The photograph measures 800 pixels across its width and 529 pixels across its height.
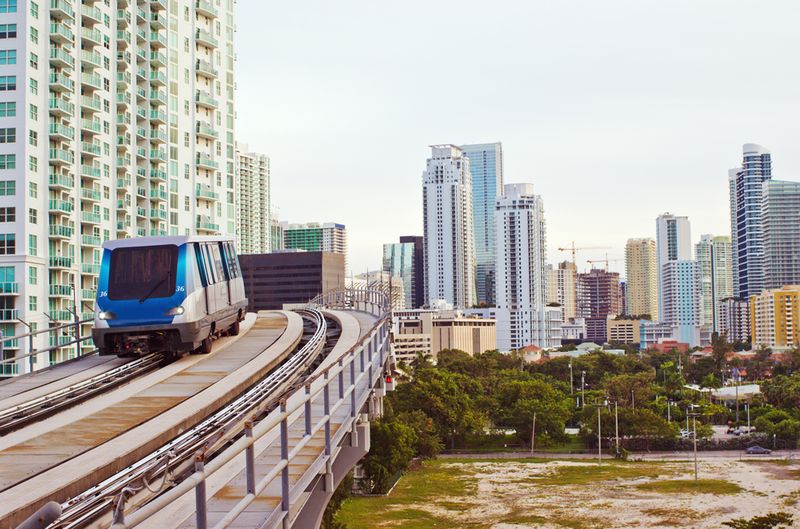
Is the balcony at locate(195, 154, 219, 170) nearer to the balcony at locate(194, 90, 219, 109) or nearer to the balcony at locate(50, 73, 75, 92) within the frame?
the balcony at locate(194, 90, 219, 109)

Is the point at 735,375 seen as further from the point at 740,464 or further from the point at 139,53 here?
the point at 139,53

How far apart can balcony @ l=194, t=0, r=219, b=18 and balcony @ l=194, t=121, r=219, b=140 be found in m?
10.4

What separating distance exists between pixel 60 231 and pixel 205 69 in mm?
27739

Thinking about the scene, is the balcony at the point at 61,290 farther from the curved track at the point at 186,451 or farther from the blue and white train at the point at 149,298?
the blue and white train at the point at 149,298

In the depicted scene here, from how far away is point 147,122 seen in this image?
3420 inches

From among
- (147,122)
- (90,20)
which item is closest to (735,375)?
(147,122)

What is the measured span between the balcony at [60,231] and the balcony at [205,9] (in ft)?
98.6

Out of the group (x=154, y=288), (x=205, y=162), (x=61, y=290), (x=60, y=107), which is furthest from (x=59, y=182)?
(x=154, y=288)

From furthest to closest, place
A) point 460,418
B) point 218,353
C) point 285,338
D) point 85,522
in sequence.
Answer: point 460,418 → point 285,338 → point 218,353 → point 85,522

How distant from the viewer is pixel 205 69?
93.3 m

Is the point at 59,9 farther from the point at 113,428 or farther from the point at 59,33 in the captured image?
the point at 113,428

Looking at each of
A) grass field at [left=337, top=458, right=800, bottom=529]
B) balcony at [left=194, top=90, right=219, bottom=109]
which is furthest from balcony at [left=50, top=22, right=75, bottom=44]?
grass field at [left=337, top=458, right=800, bottom=529]

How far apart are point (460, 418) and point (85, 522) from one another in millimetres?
82368

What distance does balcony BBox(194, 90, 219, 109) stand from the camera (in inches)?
3659
